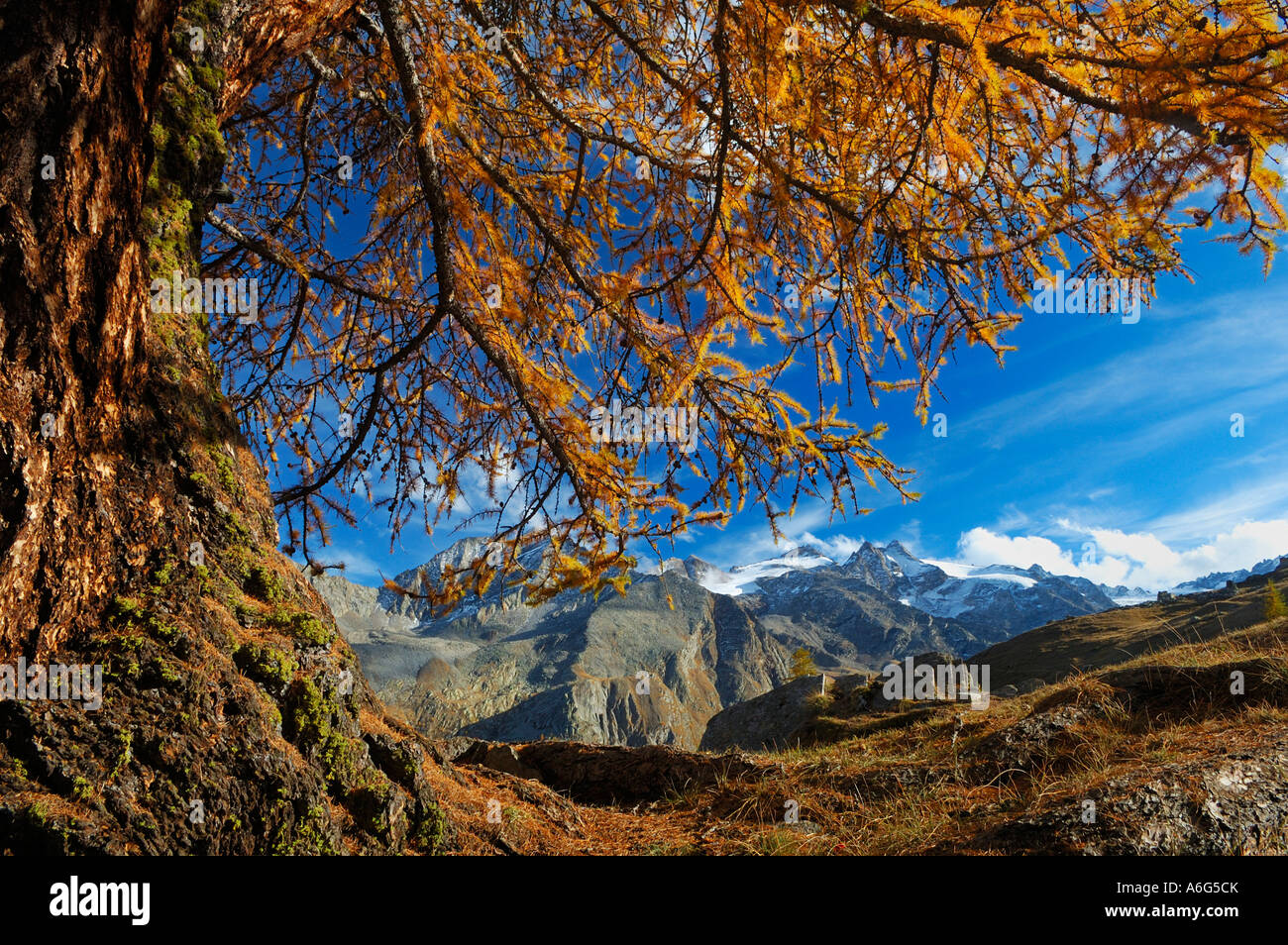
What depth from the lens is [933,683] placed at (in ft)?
26.2

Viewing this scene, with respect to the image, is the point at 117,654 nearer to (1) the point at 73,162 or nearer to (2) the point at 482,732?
(1) the point at 73,162

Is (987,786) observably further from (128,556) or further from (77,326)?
(77,326)

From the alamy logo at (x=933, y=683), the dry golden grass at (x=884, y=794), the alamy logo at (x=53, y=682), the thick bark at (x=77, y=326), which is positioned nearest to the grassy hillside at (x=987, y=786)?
the dry golden grass at (x=884, y=794)

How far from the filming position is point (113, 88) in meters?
1.97

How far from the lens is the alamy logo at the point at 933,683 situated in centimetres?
736

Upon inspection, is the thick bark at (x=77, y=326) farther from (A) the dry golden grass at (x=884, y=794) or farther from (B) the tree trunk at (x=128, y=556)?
(A) the dry golden grass at (x=884, y=794)

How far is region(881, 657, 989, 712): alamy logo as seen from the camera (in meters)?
7.36

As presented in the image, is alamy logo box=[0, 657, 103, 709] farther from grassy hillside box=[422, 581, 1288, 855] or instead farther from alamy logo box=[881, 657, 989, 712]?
alamy logo box=[881, 657, 989, 712]
